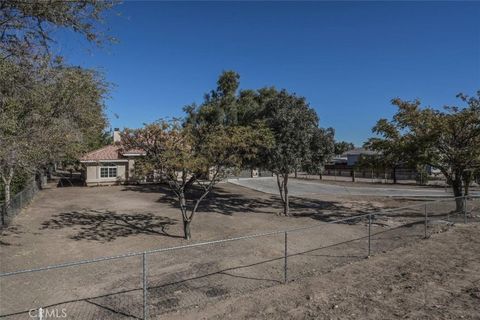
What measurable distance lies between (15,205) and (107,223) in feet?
15.4

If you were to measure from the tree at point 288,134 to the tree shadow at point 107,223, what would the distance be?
583 centimetres

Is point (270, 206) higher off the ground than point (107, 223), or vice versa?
point (270, 206)

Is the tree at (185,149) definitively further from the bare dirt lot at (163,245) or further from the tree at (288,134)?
the tree at (288,134)

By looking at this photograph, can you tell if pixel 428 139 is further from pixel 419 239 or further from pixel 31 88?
pixel 31 88

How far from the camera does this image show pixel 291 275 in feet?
31.6

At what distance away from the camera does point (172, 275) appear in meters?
9.88

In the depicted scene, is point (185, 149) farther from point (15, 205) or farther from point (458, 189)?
point (458, 189)

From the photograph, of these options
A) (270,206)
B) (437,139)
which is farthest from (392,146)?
(270,206)

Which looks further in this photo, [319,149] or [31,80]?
[319,149]

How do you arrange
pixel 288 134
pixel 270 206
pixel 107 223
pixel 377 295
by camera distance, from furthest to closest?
pixel 270 206 → pixel 288 134 → pixel 107 223 → pixel 377 295

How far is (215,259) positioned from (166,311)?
160 inches

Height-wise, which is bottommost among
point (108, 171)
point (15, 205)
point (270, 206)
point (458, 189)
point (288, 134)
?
point (270, 206)

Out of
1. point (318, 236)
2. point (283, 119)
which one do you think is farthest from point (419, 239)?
point (283, 119)

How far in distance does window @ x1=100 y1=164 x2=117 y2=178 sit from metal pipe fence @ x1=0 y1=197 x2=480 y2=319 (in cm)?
2610
